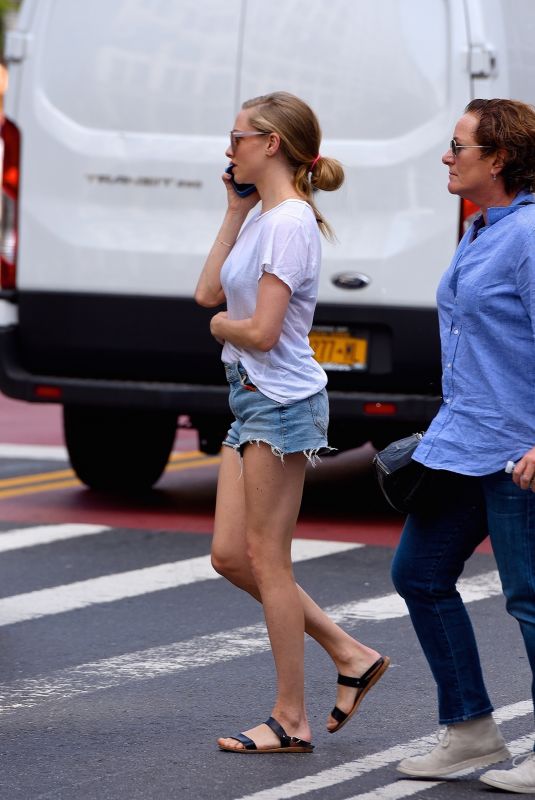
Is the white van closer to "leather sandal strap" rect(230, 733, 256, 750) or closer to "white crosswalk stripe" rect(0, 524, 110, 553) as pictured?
"white crosswalk stripe" rect(0, 524, 110, 553)

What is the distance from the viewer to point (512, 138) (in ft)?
15.8

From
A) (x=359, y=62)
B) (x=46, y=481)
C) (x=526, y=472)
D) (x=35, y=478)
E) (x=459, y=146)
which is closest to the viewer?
(x=526, y=472)

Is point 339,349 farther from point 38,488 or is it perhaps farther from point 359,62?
point 38,488

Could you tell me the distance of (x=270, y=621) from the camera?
534 cm

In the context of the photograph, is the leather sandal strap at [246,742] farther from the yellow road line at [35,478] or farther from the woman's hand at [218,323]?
the yellow road line at [35,478]

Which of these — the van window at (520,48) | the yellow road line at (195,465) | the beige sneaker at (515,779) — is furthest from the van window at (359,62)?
the beige sneaker at (515,779)

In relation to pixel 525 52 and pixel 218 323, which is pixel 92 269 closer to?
pixel 525 52

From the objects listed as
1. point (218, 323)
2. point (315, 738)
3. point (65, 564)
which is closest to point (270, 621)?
point (315, 738)

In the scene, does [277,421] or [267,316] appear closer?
[267,316]

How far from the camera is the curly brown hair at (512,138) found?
4820mm

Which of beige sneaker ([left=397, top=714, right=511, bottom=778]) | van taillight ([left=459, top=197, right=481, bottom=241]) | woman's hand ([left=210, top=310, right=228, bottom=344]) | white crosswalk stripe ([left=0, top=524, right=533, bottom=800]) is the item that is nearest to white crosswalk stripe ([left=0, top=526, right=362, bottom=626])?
white crosswalk stripe ([left=0, top=524, right=533, bottom=800])

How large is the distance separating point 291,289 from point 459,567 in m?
0.86

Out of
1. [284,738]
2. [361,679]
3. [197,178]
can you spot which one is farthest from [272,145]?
[197,178]

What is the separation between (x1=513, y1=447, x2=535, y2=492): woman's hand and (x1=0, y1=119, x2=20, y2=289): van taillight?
500 centimetres
